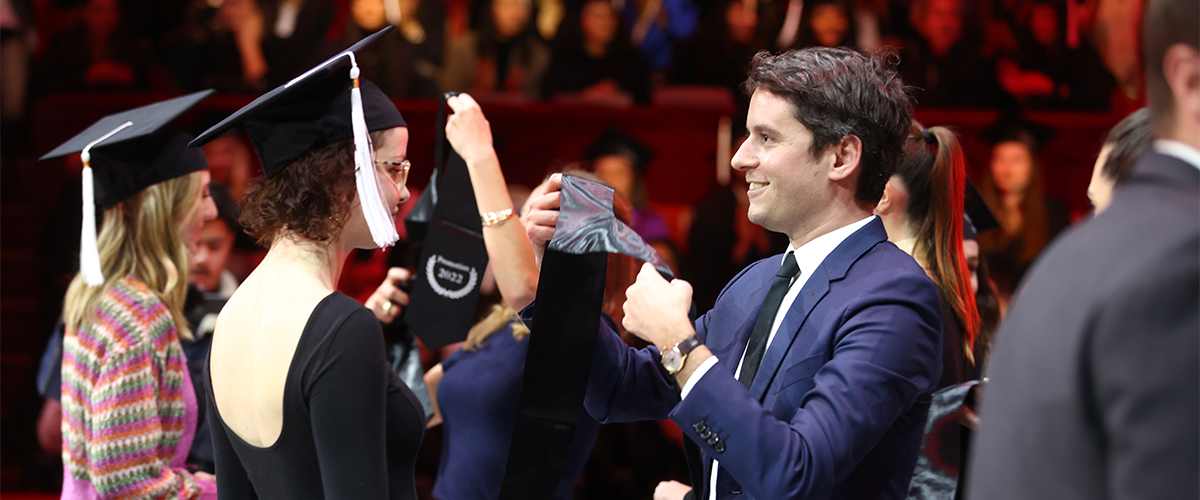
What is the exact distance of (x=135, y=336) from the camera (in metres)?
2.14

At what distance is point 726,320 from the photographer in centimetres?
182

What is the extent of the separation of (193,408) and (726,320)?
4.40 ft

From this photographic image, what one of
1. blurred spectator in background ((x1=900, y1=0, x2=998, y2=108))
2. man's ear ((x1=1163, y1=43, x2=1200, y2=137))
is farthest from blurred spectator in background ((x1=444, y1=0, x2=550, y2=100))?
man's ear ((x1=1163, y1=43, x2=1200, y2=137))

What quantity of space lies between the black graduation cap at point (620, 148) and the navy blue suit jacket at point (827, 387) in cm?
419

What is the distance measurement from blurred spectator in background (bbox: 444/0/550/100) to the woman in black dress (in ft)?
18.2

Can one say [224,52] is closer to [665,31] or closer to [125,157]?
[665,31]

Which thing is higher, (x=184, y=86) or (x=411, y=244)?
(x=184, y=86)

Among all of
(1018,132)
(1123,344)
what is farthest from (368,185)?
(1018,132)

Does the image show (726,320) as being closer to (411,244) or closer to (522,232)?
(522,232)

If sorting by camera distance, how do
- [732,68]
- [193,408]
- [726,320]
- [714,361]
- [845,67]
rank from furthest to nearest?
[732,68]
[193,408]
[726,320]
[845,67]
[714,361]

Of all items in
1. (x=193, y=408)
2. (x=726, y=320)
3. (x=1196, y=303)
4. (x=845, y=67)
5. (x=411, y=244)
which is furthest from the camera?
(x=411, y=244)

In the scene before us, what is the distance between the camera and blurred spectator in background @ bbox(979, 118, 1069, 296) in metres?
5.49

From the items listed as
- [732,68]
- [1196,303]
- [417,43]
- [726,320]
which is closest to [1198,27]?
[1196,303]

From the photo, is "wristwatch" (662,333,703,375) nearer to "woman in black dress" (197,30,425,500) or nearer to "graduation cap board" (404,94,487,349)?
"woman in black dress" (197,30,425,500)
